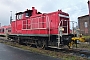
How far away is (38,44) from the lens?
15.9 metres

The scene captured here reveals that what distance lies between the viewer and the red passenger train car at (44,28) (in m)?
14.1

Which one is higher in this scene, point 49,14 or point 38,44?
point 49,14

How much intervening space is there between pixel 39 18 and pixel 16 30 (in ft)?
17.2

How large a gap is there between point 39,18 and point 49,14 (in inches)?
45.3

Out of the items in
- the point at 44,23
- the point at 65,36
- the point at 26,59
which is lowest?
the point at 26,59

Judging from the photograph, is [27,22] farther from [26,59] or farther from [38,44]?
[26,59]

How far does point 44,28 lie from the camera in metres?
14.8

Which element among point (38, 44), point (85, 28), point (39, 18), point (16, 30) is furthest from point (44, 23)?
point (85, 28)

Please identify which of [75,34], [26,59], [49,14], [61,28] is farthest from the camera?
[49,14]

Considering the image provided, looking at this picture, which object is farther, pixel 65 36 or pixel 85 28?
pixel 85 28

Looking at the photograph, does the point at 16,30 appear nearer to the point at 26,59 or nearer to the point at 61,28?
the point at 61,28

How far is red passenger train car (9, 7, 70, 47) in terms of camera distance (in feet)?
46.2

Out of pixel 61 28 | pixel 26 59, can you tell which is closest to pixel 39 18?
pixel 61 28

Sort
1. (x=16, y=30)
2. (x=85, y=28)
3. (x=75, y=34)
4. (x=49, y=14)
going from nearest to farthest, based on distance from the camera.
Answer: (x=75, y=34) → (x=49, y=14) → (x=16, y=30) → (x=85, y=28)
